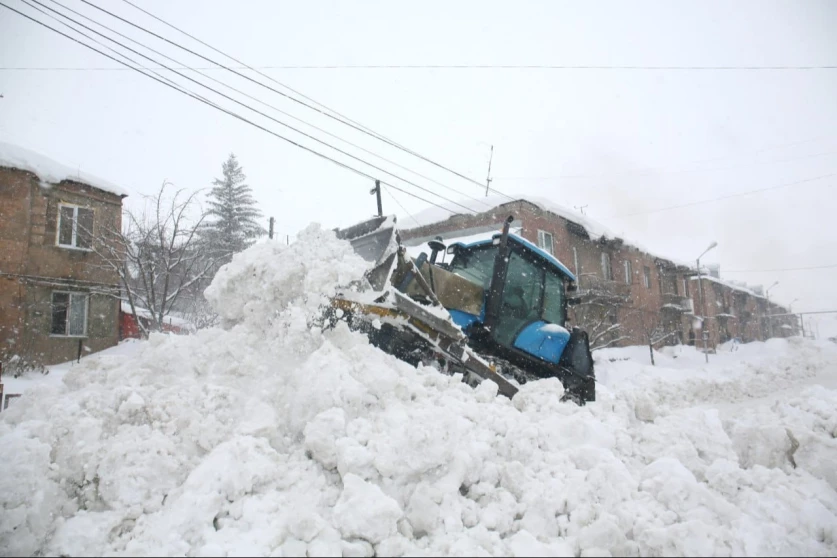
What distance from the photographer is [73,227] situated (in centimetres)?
1454

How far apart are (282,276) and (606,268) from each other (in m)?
23.8

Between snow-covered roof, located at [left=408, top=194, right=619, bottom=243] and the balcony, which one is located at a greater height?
snow-covered roof, located at [left=408, top=194, right=619, bottom=243]

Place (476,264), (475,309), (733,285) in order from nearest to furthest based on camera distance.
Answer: (475,309) < (476,264) < (733,285)

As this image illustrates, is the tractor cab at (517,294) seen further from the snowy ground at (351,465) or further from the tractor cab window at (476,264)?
the snowy ground at (351,465)

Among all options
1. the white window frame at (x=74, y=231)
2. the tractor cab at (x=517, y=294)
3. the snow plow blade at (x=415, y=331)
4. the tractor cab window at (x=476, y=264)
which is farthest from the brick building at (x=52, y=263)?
the snow plow blade at (x=415, y=331)

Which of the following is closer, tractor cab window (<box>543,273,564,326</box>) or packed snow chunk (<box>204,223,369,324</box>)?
packed snow chunk (<box>204,223,369,324</box>)

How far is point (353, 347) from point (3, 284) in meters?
15.3

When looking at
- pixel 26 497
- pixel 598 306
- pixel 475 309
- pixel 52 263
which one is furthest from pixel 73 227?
pixel 598 306

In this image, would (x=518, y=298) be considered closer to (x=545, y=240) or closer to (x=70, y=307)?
(x=545, y=240)

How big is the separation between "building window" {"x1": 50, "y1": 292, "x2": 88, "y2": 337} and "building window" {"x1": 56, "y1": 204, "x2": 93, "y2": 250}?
66.7 inches

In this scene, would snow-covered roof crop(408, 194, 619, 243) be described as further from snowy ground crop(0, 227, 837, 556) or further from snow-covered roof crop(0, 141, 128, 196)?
snowy ground crop(0, 227, 837, 556)

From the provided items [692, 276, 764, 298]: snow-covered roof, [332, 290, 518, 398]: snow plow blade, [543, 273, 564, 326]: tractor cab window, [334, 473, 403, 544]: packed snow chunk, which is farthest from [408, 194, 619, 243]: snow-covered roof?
[692, 276, 764, 298]: snow-covered roof

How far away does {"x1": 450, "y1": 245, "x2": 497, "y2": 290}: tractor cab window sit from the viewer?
591 cm

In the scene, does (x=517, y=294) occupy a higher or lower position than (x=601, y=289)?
lower
